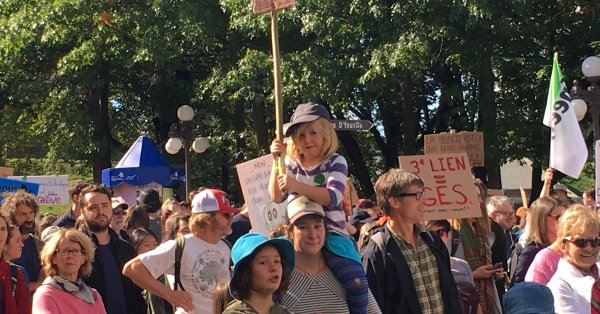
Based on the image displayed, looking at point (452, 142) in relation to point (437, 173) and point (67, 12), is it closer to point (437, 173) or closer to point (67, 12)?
point (437, 173)

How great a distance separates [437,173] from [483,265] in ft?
3.36

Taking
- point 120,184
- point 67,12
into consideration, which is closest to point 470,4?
point 120,184

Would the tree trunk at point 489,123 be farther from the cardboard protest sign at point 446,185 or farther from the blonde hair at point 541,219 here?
the blonde hair at point 541,219

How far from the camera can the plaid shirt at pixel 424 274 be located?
5.28m

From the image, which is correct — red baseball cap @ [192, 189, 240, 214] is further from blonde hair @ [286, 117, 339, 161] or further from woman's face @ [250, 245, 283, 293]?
woman's face @ [250, 245, 283, 293]

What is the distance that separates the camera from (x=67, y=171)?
40094 mm

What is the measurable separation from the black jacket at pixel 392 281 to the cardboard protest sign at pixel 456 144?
17.3 feet

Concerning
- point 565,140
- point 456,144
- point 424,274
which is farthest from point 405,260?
point 456,144

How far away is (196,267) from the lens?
251 inches

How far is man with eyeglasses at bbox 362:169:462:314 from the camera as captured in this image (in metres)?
5.24

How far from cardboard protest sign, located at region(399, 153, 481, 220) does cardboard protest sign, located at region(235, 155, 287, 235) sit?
3.60 feet

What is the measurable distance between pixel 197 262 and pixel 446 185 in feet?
7.64

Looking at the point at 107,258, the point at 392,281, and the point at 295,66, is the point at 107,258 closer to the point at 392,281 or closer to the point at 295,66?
the point at 392,281

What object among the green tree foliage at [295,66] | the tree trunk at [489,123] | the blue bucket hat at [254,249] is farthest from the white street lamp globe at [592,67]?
the blue bucket hat at [254,249]
